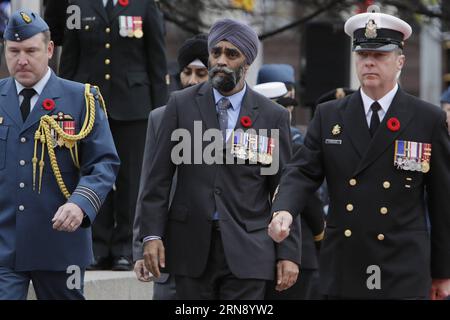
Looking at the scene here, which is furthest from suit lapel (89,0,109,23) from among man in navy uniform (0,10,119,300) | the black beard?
the black beard

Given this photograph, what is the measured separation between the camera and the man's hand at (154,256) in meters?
8.93

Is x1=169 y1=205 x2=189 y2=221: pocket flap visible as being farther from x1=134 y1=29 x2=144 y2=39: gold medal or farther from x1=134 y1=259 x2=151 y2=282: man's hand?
x1=134 y1=29 x2=144 y2=39: gold medal

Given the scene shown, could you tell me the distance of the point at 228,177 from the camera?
910 centimetres

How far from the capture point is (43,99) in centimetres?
937

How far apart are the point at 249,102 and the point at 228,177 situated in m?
0.49

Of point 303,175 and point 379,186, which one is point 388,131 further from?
point 303,175

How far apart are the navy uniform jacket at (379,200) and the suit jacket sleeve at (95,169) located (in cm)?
113

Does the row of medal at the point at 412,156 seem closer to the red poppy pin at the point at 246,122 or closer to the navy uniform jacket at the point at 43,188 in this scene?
the red poppy pin at the point at 246,122

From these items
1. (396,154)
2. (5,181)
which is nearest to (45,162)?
(5,181)

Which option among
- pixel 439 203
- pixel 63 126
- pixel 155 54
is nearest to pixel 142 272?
pixel 63 126

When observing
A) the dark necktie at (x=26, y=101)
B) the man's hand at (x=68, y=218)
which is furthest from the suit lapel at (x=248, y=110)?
the dark necktie at (x=26, y=101)
